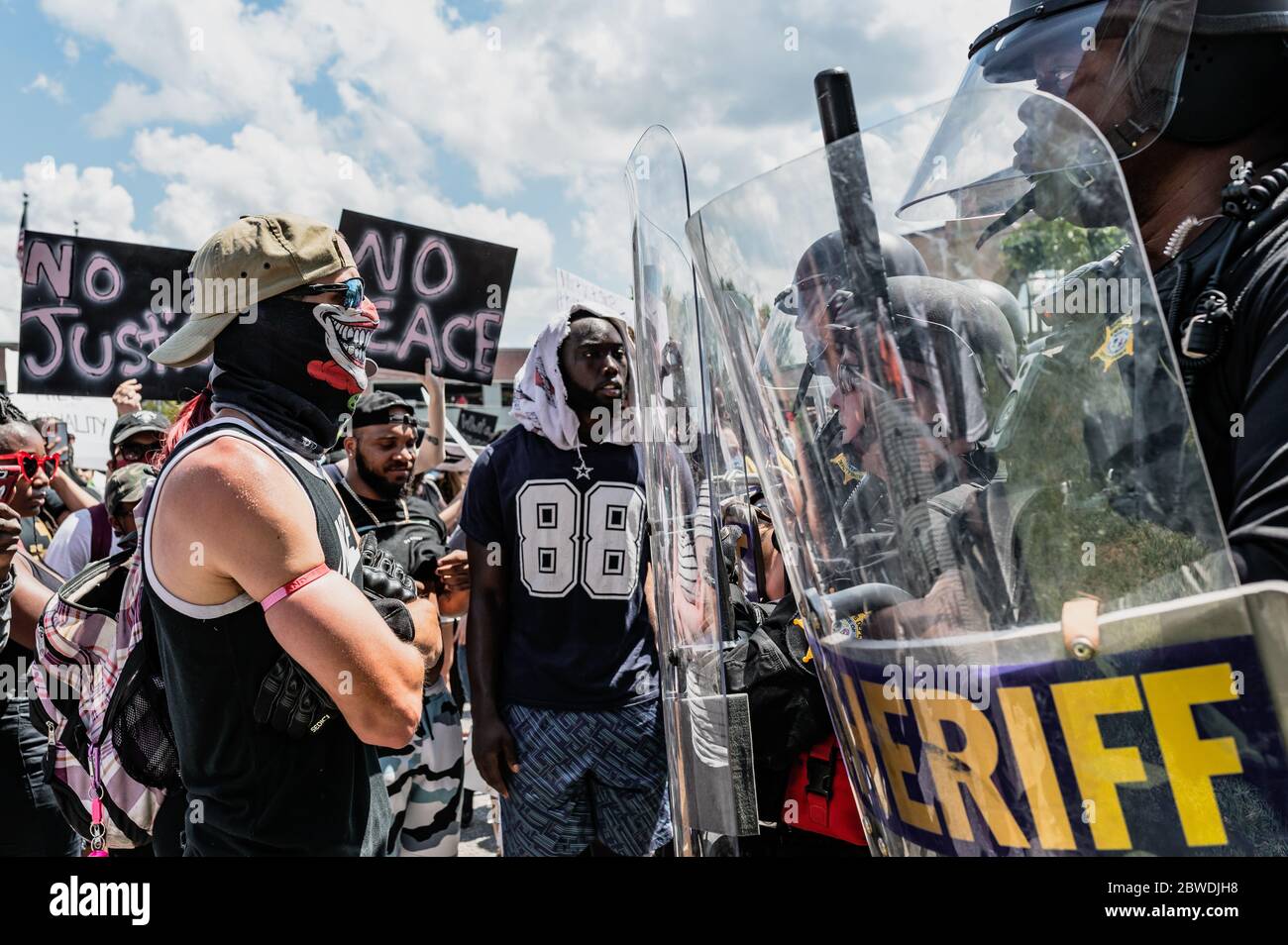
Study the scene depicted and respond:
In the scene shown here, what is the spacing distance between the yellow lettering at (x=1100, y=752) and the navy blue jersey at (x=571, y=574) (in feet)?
7.35

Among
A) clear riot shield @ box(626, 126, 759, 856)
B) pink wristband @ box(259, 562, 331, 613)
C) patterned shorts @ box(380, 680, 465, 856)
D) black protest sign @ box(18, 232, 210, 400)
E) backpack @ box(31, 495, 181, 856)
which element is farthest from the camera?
black protest sign @ box(18, 232, 210, 400)

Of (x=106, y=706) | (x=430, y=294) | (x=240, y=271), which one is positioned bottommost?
(x=106, y=706)

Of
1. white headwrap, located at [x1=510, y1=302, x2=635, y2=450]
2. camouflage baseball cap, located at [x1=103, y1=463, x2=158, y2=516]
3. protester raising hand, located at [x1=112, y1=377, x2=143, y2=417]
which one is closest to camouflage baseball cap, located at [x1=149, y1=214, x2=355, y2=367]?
white headwrap, located at [x1=510, y1=302, x2=635, y2=450]

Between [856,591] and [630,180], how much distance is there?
3.26 ft

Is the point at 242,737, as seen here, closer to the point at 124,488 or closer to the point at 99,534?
the point at 124,488

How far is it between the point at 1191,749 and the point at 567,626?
245cm

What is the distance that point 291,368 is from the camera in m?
2.11

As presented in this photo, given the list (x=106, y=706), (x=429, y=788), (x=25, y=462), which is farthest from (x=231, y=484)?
(x=429, y=788)

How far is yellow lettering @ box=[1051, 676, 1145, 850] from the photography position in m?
1.04

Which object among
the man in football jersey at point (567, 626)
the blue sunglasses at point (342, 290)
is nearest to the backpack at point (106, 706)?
the blue sunglasses at point (342, 290)

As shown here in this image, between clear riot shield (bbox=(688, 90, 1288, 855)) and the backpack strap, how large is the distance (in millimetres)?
3845

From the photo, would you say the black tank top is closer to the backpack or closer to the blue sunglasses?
the backpack

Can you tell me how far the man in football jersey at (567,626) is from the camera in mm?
3215

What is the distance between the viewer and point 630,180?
6.04ft
